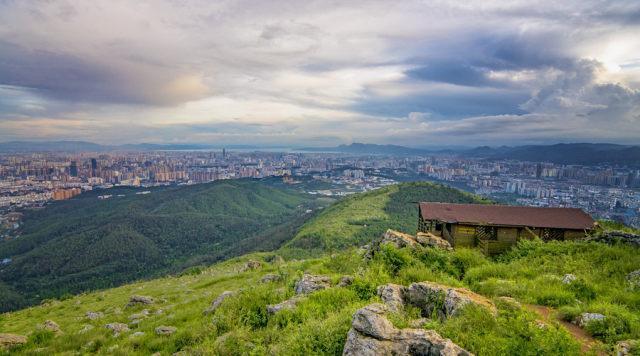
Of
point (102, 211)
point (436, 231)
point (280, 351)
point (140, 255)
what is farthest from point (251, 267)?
point (102, 211)

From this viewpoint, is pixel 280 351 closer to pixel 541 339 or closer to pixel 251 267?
pixel 541 339

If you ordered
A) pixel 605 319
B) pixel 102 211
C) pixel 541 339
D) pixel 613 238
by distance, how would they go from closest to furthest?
pixel 541 339, pixel 605 319, pixel 613 238, pixel 102 211

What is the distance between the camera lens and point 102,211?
192625 mm

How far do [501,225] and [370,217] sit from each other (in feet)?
252

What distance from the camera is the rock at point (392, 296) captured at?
767 cm

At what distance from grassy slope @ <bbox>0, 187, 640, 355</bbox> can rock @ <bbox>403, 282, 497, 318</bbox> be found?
1.27 ft

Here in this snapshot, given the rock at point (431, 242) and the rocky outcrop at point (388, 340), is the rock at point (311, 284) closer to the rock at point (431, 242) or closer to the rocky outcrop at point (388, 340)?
the rocky outcrop at point (388, 340)

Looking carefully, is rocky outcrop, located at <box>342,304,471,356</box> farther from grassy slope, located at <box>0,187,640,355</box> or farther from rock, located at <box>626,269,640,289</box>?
rock, located at <box>626,269,640,289</box>

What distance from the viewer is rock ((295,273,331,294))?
10.1 m

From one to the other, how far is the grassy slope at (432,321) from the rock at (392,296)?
334mm

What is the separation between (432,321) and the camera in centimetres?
673

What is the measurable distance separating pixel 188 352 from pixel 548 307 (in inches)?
370

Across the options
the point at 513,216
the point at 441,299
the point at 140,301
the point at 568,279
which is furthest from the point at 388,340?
the point at 513,216

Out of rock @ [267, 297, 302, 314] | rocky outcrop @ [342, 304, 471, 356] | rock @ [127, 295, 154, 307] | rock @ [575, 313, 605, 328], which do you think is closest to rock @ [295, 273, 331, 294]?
rock @ [267, 297, 302, 314]
